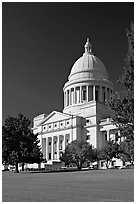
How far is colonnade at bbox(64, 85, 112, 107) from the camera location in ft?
381

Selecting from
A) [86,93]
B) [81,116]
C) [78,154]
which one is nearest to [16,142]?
[78,154]

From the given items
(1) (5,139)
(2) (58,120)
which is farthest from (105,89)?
(1) (5,139)

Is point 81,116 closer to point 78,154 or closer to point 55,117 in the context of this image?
point 55,117

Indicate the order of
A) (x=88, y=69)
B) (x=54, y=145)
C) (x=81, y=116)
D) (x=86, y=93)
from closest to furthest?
(x=81, y=116) < (x=54, y=145) < (x=86, y=93) < (x=88, y=69)

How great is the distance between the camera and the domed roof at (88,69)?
395 feet

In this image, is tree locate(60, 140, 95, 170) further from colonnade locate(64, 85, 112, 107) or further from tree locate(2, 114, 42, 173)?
colonnade locate(64, 85, 112, 107)

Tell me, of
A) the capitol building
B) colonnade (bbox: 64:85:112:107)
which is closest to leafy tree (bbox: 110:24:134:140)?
the capitol building

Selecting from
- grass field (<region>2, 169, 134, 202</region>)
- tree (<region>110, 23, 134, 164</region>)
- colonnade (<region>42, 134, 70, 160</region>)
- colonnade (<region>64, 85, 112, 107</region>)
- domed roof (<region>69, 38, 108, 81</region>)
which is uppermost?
domed roof (<region>69, 38, 108, 81</region>)

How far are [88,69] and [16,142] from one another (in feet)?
240

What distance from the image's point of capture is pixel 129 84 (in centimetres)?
1931

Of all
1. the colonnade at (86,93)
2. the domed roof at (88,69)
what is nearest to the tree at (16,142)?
the colonnade at (86,93)

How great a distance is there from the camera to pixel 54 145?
363 ft

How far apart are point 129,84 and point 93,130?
8166 centimetres

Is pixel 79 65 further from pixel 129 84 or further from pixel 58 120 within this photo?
pixel 129 84
